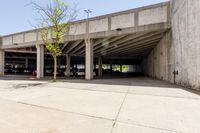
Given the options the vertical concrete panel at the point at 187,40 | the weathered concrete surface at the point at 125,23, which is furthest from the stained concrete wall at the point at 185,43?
the weathered concrete surface at the point at 125,23

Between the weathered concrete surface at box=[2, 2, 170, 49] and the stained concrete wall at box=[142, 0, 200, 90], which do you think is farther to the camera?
the weathered concrete surface at box=[2, 2, 170, 49]

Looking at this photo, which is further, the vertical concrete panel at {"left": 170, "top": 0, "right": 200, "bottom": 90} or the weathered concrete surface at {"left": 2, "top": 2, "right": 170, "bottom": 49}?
the weathered concrete surface at {"left": 2, "top": 2, "right": 170, "bottom": 49}

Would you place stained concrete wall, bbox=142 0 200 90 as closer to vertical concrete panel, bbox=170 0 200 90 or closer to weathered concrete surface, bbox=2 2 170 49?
vertical concrete panel, bbox=170 0 200 90

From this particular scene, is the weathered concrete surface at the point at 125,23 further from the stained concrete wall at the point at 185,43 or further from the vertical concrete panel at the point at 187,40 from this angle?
the vertical concrete panel at the point at 187,40

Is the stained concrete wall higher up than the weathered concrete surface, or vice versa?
the weathered concrete surface

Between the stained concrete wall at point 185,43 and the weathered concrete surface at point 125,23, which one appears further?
the weathered concrete surface at point 125,23

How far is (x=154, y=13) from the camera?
1655 centimetres

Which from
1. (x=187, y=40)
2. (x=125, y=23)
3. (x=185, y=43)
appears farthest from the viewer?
(x=125, y=23)

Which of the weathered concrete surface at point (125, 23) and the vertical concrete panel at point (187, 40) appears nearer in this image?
the vertical concrete panel at point (187, 40)

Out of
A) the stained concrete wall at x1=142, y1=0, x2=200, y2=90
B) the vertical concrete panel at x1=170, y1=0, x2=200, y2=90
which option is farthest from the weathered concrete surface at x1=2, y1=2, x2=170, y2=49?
the vertical concrete panel at x1=170, y1=0, x2=200, y2=90

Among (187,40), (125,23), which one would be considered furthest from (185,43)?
(125,23)

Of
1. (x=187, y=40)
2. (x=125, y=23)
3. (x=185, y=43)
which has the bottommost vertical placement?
(x=185, y=43)

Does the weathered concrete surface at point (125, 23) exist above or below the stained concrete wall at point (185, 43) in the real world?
above

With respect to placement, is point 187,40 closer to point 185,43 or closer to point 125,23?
point 185,43
